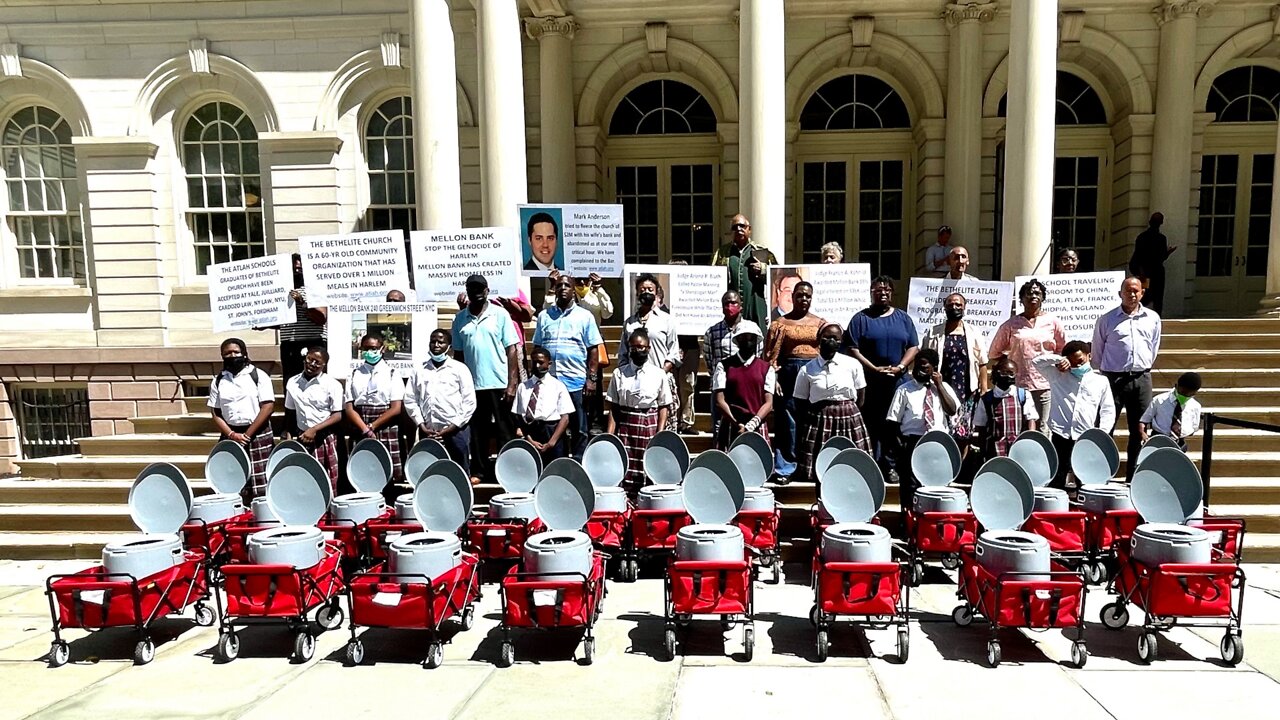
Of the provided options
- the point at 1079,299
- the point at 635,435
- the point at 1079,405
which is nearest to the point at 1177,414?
the point at 1079,405

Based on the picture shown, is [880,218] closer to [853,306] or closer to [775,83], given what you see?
[775,83]

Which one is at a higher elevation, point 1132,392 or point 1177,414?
point 1132,392

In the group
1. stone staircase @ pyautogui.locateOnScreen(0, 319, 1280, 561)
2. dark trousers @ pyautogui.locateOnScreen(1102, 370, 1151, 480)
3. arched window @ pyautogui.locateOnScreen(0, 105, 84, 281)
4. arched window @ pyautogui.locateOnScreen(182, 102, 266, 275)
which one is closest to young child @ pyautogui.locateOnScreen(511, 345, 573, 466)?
stone staircase @ pyautogui.locateOnScreen(0, 319, 1280, 561)

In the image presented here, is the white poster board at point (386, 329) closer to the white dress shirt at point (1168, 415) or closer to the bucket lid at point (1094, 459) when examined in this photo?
the bucket lid at point (1094, 459)

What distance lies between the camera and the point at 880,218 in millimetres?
15320

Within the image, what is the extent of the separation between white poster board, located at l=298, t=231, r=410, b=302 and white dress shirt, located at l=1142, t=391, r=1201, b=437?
7.77 metres

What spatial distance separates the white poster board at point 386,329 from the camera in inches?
327

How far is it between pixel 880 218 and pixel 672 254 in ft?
14.0

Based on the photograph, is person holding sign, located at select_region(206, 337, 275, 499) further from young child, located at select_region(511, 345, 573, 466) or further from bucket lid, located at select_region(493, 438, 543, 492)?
bucket lid, located at select_region(493, 438, 543, 492)

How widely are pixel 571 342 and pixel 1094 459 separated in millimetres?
5032

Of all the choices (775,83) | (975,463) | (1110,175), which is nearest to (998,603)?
(975,463)

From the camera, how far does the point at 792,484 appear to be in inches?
300

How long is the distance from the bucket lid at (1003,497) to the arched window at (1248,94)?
12.9 meters

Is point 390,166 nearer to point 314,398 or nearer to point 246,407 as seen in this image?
point 246,407
